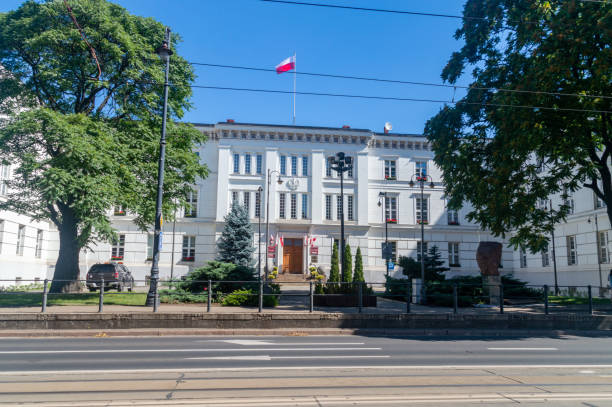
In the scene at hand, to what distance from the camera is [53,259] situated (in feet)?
126

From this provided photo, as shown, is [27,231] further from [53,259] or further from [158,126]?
[158,126]

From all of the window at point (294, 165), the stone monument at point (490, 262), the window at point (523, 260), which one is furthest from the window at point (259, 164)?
the window at point (523, 260)

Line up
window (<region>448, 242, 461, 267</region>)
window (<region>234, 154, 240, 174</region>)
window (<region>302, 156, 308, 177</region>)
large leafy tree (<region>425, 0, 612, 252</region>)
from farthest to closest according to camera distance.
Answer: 1. window (<region>448, 242, 461, 267</region>)
2. window (<region>302, 156, 308, 177</region>)
3. window (<region>234, 154, 240, 174</region>)
4. large leafy tree (<region>425, 0, 612, 252</region>)

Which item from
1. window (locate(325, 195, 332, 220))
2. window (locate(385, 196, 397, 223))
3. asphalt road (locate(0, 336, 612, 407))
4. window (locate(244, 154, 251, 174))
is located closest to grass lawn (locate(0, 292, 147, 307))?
asphalt road (locate(0, 336, 612, 407))

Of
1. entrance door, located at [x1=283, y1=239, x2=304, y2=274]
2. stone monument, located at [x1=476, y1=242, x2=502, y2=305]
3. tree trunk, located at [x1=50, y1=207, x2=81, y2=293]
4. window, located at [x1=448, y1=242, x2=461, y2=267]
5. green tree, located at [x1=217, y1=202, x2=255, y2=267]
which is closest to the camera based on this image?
tree trunk, located at [x1=50, y1=207, x2=81, y2=293]

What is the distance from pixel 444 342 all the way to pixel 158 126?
1739cm

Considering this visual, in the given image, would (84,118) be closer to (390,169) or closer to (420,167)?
(390,169)

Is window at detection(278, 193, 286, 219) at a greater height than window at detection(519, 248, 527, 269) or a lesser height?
greater

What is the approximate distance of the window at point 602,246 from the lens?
31.9 metres

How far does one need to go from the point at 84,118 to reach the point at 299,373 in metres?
16.0

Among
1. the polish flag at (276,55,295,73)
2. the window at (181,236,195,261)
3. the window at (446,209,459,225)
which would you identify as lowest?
the window at (181,236,195,261)

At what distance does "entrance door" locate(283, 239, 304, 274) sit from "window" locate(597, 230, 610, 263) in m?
24.6

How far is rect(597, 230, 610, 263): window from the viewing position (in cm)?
3188

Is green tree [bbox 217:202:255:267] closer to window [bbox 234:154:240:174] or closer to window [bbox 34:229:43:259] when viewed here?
window [bbox 234:154:240:174]
